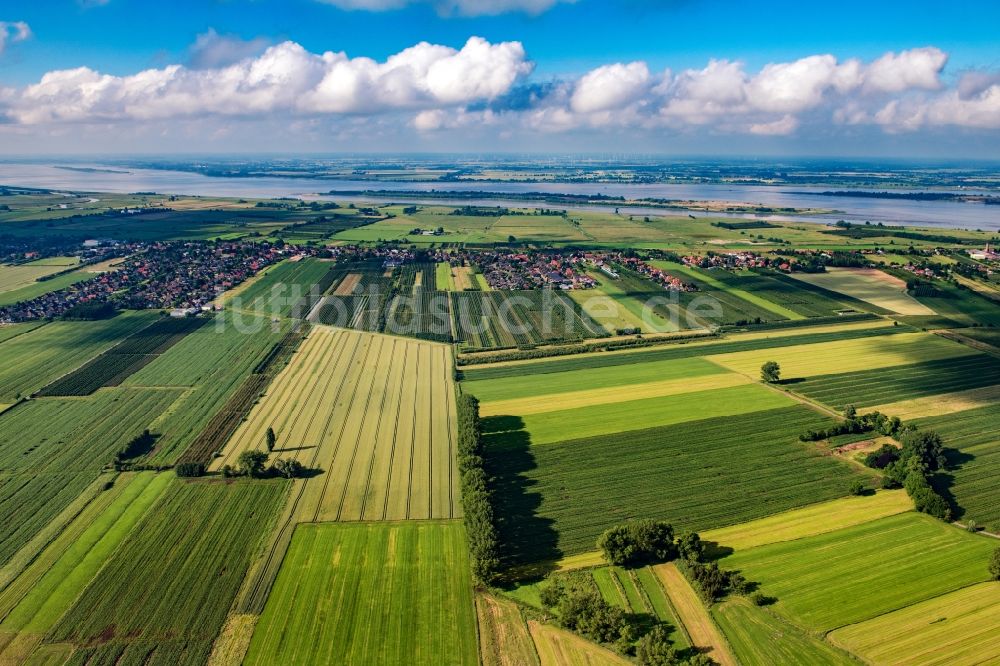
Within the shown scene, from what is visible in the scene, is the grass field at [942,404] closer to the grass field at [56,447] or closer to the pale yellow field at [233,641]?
the pale yellow field at [233,641]

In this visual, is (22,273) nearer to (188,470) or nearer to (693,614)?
(188,470)

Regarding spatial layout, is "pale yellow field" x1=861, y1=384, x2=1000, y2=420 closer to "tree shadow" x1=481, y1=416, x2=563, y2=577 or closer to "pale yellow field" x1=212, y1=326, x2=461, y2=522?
"tree shadow" x1=481, y1=416, x2=563, y2=577

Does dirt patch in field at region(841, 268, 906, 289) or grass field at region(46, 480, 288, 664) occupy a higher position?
dirt patch in field at region(841, 268, 906, 289)

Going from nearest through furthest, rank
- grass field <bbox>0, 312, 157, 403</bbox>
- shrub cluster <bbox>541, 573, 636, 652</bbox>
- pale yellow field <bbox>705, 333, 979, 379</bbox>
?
shrub cluster <bbox>541, 573, 636, 652</bbox>
grass field <bbox>0, 312, 157, 403</bbox>
pale yellow field <bbox>705, 333, 979, 379</bbox>

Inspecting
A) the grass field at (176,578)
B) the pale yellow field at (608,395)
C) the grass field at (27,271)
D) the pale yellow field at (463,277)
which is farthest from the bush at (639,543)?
the grass field at (27,271)

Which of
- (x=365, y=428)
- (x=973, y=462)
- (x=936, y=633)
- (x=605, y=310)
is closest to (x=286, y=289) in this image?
(x=605, y=310)

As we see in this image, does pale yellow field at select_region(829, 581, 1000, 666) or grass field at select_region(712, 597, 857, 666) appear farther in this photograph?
grass field at select_region(712, 597, 857, 666)

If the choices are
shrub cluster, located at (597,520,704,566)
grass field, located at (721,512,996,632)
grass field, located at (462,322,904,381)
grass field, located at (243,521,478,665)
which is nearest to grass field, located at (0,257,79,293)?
grass field, located at (462,322,904,381)
